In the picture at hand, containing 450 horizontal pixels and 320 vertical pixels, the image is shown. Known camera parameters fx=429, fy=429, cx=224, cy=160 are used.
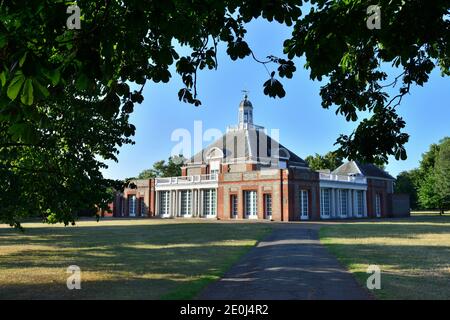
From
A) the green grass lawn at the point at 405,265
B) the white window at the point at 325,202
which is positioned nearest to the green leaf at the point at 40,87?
the green grass lawn at the point at 405,265

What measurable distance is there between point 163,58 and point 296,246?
14.8 meters

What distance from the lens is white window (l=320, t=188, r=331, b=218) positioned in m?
46.7

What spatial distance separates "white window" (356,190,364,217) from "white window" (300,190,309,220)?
38.4 feet

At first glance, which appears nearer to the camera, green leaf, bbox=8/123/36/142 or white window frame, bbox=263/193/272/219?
green leaf, bbox=8/123/36/142

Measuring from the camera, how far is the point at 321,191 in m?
46.8

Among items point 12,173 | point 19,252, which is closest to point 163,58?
point 12,173

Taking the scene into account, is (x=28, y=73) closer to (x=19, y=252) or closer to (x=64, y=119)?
(x=64, y=119)

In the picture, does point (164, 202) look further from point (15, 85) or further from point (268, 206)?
point (15, 85)

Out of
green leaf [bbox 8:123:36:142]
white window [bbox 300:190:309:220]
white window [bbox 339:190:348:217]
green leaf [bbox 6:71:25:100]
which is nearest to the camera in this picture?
green leaf [bbox 6:71:25:100]

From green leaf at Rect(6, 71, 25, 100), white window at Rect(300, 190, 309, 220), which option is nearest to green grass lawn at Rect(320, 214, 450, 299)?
green leaf at Rect(6, 71, 25, 100)

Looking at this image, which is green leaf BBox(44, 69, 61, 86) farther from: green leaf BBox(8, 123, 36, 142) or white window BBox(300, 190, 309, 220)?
white window BBox(300, 190, 309, 220)

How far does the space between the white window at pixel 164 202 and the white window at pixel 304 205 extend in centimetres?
2020

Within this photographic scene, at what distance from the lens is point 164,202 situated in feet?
190

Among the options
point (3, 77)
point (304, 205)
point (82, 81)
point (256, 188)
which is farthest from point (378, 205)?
point (3, 77)
